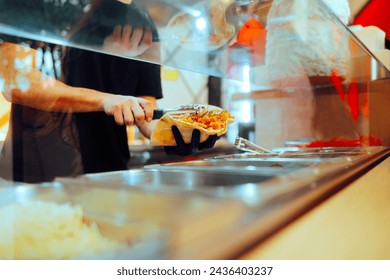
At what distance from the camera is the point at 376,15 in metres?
1.23

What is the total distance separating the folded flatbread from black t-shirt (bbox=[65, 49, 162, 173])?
13 cm

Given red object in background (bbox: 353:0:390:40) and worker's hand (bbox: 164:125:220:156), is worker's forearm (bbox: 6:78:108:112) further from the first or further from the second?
red object in background (bbox: 353:0:390:40)

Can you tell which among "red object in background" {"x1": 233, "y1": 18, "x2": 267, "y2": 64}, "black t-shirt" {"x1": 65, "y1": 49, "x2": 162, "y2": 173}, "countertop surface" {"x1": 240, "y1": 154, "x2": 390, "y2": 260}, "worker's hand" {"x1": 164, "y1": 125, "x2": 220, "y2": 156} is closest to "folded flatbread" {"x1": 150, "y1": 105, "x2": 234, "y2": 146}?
"worker's hand" {"x1": 164, "y1": 125, "x2": 220, "y2": 156}

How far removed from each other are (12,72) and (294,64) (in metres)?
0.98

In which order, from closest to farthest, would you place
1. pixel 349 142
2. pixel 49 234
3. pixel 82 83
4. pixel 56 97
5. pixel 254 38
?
pixel 49 234
pixel 56 97
pixel 82 83
pixel 254 38
pixel 349 142

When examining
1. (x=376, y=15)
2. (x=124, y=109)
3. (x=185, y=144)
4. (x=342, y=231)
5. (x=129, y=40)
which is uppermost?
(x=376, y=15)

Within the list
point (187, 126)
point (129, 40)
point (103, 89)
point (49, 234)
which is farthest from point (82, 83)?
point (49, 234)

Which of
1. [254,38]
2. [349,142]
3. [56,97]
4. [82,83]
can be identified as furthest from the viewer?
[349,142]

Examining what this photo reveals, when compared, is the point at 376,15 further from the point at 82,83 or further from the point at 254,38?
the point at 82,83

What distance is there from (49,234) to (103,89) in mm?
594

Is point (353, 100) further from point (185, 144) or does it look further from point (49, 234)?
point (49, 234)

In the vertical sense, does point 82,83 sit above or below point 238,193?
above

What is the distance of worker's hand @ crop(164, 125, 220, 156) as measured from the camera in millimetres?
921

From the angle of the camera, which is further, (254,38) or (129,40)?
(254,38)
